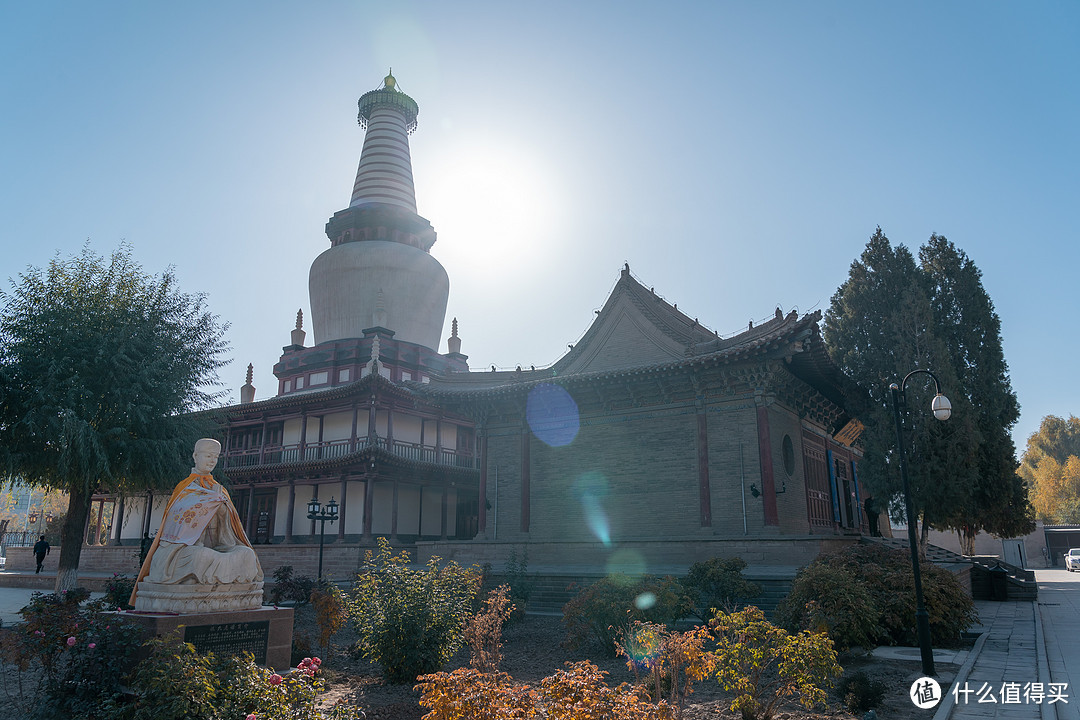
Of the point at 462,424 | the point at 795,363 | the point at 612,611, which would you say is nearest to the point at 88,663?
the point at 612,611

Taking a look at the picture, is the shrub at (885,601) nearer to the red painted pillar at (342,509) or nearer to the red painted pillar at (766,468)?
the red painted pillar at (766,468)

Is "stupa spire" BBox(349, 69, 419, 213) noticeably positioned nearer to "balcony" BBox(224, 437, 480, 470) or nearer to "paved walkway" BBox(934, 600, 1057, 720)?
"balcony" BBox(224, 437, 480, 470)

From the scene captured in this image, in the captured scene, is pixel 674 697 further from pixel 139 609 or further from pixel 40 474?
pixel 40 474

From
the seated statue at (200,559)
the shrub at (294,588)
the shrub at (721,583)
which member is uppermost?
the seated statue at (200,559)

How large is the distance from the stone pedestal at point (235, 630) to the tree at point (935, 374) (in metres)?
18.8

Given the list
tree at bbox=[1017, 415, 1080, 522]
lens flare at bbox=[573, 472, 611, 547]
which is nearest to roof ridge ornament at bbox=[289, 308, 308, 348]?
lens flare at bbox=[573, 472, 611, 547]

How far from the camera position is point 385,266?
123ft

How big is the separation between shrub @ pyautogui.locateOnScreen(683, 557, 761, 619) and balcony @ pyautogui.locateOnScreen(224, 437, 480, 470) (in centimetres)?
1743

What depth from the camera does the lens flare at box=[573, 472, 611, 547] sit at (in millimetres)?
20938

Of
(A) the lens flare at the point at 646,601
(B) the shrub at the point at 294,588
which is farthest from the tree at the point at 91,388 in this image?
(A) the lens flare at the point at 646,601

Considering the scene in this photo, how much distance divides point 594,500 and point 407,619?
39.8 feet

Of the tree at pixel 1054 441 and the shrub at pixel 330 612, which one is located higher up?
the tree at pixel 1054 441

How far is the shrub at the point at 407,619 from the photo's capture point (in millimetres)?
9742

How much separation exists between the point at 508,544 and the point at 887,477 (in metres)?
11.9
